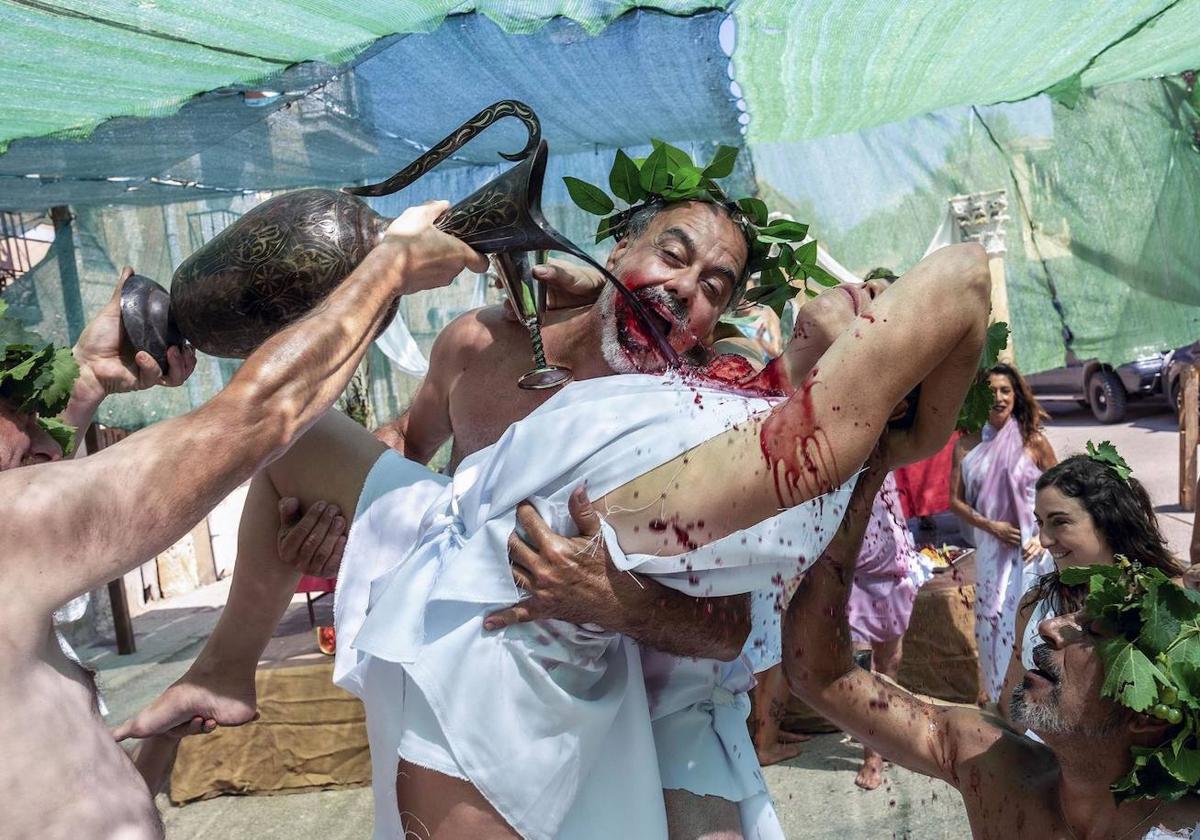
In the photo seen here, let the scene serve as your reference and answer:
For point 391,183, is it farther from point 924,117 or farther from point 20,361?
point 924,117

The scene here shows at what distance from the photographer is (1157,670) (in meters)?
2.06

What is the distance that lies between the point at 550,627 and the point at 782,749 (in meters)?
3.98

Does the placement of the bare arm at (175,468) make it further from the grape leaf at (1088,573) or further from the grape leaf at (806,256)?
the grape leaf at (1088,573)

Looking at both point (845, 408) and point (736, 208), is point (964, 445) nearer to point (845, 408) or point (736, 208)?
point (736, 208)

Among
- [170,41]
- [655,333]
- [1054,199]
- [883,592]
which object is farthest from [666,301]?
[1054,199]

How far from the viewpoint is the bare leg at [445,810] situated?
1882 millimetres

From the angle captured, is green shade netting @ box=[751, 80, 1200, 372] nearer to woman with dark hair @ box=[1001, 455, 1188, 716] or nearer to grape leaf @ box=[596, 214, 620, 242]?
woman with dark hair @ box=[1001, 455, 1188, 716]

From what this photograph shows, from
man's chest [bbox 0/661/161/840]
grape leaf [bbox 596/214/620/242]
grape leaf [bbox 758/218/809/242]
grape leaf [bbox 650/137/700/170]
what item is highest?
grape leaf [bbox 650/137/700/170]

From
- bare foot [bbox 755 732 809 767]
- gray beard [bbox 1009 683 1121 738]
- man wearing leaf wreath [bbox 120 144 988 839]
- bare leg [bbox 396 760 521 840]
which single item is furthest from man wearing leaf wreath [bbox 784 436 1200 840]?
bare foot [bbox 755 732 809 767]

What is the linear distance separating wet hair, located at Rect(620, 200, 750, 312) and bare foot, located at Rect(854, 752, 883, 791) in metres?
3.08

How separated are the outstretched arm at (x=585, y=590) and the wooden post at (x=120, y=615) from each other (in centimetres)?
679

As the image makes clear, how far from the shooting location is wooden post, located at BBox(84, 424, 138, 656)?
7.88m

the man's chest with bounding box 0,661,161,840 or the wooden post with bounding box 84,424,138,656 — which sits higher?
the man's chest with bounding box 0,661,161,840

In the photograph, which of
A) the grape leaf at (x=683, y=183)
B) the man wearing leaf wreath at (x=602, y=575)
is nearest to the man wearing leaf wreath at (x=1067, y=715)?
the man wearing leaf wreath at (x=602, y=575)
